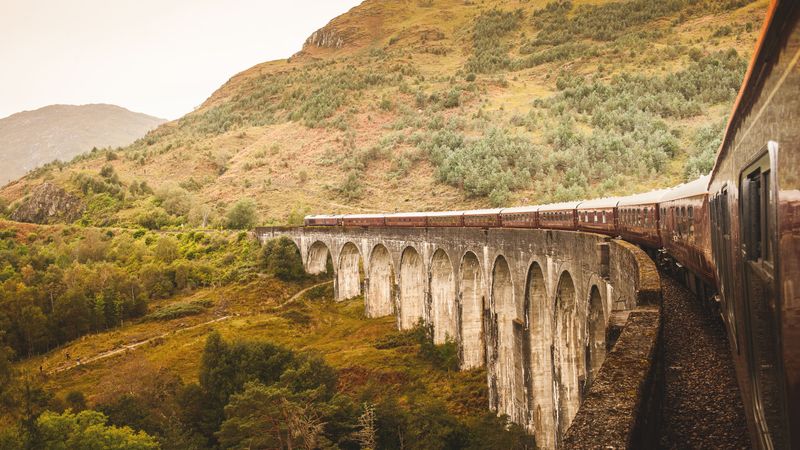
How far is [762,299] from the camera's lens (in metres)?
2.62

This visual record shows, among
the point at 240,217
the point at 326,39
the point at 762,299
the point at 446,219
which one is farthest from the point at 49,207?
the point at 326,39

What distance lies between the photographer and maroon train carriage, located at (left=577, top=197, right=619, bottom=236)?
601 inches

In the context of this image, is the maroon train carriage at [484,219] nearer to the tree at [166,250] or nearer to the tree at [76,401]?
the tree at [76,401]

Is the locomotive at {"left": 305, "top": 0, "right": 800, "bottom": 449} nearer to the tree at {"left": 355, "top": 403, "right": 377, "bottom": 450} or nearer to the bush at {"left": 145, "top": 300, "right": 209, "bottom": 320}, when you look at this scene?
the tree at {"left": 355, "top": 403, "right": 377, "bottom": 450}

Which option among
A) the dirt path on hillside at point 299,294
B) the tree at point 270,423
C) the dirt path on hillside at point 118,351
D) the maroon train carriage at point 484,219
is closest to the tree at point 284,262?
the dirt path on hillside at point 299,294

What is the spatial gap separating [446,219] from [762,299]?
24.8 metres

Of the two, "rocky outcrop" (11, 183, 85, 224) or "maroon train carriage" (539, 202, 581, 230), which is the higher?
"rocky outcrop" (11, 183, 85, 224)

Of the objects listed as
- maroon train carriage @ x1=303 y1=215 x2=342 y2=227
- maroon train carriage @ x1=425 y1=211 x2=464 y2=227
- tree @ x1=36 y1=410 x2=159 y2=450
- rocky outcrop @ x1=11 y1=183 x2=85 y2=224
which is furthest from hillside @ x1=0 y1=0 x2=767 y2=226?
tree @ x1=36 y1=410 x2=159 y2=450

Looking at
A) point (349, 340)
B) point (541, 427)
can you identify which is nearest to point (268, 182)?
point (349, 340)

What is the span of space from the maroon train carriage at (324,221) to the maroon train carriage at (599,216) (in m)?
27.0

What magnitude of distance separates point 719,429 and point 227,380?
22873mm

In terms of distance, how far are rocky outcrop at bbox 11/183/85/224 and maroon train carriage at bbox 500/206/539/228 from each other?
213ft

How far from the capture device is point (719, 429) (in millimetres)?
4059

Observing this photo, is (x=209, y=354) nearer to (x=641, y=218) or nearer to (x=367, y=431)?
(x=367, y=431)
